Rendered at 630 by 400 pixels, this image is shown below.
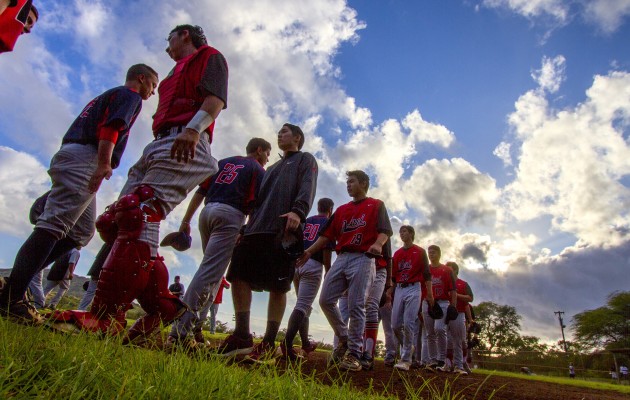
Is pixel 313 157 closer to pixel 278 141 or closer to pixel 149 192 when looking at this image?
pixel 278 141

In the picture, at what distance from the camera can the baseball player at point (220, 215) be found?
3.90 m

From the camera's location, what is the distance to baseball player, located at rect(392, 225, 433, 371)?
732 cm

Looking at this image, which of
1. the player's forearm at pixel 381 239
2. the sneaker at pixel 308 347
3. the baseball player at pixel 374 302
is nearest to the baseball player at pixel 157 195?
the player's forearm at pixel 381 239

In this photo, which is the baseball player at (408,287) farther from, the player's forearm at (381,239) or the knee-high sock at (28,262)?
the knee-high sock at (28,262)

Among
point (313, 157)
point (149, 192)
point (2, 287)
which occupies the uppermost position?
point (313, 157)

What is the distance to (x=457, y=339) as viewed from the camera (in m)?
8.81

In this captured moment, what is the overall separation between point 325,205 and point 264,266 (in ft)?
11.1

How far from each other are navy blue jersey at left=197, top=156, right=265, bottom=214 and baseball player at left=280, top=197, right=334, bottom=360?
4.80 ft

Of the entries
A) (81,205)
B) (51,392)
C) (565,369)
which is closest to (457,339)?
(81,205)

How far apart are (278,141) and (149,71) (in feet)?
5.01

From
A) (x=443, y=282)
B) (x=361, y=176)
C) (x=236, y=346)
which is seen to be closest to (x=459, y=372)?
(x=443, y=282)

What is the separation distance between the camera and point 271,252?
392 centimetres

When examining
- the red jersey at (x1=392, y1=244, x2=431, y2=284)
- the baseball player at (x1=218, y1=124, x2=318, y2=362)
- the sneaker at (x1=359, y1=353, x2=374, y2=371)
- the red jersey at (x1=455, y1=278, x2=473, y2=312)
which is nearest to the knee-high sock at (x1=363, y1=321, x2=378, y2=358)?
the sneaker at (x1=359, y1=353, x2=374, y2=371)

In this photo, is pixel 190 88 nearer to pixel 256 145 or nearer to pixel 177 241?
pixel 177 241
